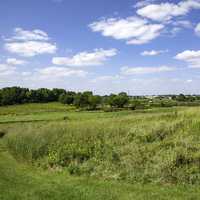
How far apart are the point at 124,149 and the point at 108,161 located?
39.7 inches

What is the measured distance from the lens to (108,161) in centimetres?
1375

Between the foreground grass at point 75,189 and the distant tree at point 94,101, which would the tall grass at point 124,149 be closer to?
the foreground grass at point 75,189

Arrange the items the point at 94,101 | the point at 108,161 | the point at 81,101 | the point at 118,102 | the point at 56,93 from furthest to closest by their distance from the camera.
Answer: the point at 56,93, the point at 94,101, the point at 118,102, the point at 81,101, the point at 108,161

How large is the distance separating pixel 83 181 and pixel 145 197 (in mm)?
2840

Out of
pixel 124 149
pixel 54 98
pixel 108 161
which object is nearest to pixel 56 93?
pixel 54 98

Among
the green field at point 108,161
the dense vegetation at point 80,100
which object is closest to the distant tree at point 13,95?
the dense vegetation at point 80,100

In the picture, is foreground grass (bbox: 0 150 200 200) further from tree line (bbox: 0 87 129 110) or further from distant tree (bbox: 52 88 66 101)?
distant tree (bbox: 52 88 66 101)

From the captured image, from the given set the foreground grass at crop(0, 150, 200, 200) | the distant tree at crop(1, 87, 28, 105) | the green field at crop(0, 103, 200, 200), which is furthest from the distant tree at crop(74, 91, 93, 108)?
the foreground grass at crop(0, 150, 200, 200)

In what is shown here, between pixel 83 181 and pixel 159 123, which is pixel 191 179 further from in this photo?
pixel 159 123

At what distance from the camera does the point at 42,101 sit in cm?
12875

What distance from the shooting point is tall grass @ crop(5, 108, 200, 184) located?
12.2 metres

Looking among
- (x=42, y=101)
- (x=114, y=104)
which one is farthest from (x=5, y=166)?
(x=42, y=101)

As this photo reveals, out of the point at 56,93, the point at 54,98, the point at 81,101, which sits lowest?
the point at 81,101

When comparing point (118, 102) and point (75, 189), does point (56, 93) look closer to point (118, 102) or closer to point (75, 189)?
point (118, 102)
